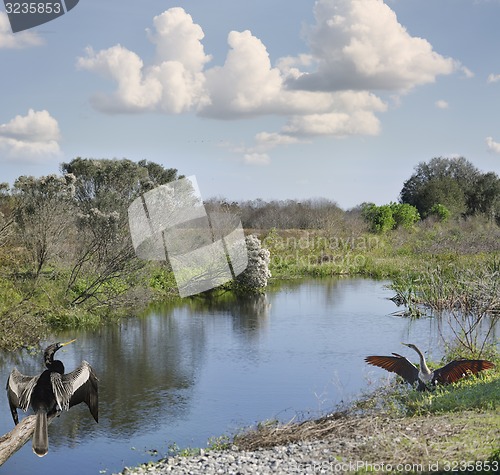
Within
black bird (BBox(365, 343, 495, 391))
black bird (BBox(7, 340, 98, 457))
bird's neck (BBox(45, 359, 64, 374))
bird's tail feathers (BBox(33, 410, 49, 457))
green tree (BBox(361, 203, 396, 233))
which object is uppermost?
green tree (BBox(361, 203, 396, 233))

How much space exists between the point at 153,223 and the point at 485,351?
9.86 metres

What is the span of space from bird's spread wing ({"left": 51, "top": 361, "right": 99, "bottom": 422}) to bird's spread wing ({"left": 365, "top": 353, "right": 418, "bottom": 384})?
14.0 ft

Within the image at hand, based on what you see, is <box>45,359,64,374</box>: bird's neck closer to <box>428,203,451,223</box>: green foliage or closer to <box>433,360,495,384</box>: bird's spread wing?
<box>433,360,495,384</box>: bird's spread wing

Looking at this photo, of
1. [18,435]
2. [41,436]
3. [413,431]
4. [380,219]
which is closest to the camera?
[41,436]

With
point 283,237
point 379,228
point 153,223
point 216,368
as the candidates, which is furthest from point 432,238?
point 216,368

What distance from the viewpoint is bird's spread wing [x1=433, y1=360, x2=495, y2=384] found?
974 centimetres

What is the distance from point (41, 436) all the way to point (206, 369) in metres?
6.50

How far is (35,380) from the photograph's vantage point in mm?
6887

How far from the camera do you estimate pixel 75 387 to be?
680cm

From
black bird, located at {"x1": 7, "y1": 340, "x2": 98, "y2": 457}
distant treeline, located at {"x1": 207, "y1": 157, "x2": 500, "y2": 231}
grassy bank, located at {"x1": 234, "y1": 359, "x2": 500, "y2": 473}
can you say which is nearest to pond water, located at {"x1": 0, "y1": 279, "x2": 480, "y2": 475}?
grassy bank, located at {"x1": 234, "y1": 359, "x2": 500, "y2": 473}

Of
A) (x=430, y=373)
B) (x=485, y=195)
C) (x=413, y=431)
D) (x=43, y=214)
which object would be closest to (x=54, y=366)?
(x=413, y=431)

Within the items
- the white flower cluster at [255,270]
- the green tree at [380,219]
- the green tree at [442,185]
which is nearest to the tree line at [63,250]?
the white flower cluster at [255,270]

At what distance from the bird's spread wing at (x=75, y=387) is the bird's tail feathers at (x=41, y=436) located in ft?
0.66

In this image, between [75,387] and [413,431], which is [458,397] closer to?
[413,431]
